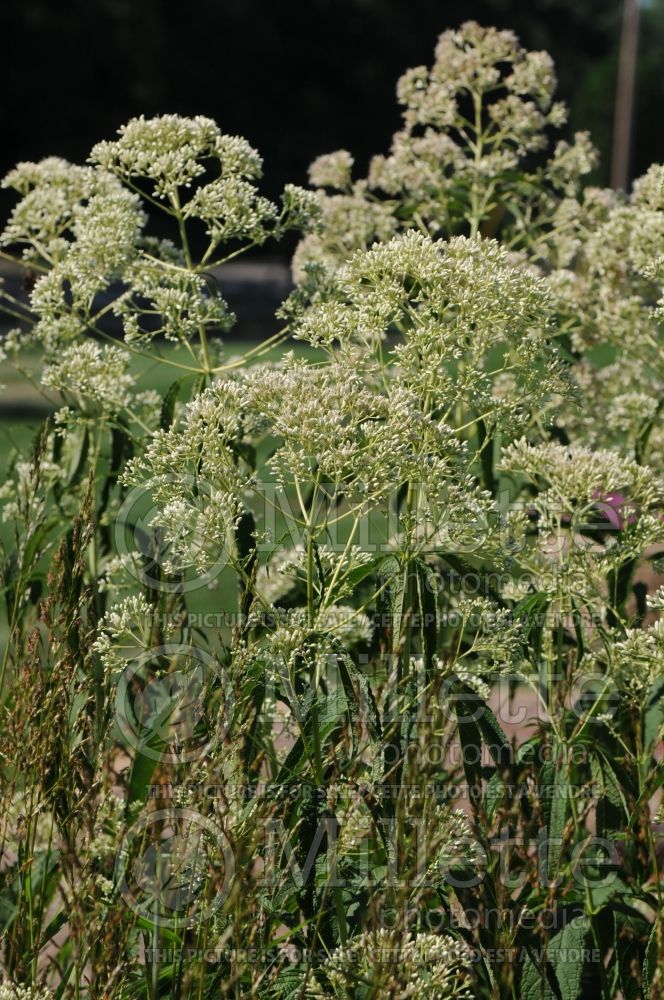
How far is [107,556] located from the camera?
2840mm

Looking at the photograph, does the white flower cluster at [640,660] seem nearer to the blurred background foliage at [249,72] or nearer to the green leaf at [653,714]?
the green leaf at [653,714]

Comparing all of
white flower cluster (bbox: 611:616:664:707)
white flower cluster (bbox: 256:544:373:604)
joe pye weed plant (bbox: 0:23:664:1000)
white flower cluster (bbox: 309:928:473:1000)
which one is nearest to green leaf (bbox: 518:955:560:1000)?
joe pye weed plant (bbox: 0:23:664:1000)

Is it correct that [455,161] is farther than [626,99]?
No

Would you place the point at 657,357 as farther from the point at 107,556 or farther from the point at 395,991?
the point at 395,991

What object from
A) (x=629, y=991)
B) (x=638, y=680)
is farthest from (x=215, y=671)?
(x=629, y=991)

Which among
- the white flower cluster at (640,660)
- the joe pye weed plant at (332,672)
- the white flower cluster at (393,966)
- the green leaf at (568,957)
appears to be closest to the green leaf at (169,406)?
the joe pye weed plant at (332,672)

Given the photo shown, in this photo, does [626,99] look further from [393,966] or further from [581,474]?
[393,966]

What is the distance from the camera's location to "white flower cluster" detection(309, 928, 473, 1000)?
153 cm

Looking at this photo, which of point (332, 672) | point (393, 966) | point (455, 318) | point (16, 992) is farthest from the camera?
point (332, 672)

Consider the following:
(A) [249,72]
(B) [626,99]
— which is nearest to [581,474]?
(B) [626,99]

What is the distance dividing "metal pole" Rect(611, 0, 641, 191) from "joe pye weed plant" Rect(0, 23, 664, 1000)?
2418 cm

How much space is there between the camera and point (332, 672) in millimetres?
2482

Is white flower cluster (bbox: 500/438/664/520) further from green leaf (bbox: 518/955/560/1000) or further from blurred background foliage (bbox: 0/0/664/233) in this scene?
blurred background foliage (bbox: 0/0/664/233)

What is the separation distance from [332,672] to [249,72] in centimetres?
3395
